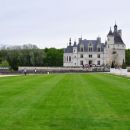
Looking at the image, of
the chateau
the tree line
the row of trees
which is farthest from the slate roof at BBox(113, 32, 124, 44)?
the row of trees

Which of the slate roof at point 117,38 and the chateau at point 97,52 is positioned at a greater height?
the slate roof at point 117,38

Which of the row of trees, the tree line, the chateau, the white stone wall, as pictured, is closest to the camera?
the row of trees

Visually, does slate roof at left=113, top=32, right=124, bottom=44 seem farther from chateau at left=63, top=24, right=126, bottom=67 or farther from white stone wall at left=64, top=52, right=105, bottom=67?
white stone wall at left=64, top=52, right=105, bottom=67

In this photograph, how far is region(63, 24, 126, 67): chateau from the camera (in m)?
157

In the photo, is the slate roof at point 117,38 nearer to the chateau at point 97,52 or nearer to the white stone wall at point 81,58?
the chateau at point 97,52

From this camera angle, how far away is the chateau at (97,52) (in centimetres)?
15675

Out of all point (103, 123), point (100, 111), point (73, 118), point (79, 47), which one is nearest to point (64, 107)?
point (100, 111)

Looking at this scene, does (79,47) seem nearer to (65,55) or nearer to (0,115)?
(65,55)

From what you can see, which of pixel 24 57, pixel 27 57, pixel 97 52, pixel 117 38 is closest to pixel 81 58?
pixel 97 52

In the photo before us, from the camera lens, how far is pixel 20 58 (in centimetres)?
14812

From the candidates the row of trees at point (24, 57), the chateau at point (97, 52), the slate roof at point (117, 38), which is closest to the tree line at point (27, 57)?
the row of trees at point (24, 57)

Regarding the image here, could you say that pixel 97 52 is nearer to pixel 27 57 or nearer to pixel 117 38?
pixel 117 38

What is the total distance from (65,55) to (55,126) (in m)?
151

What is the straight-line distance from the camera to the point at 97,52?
159750 millimetres
